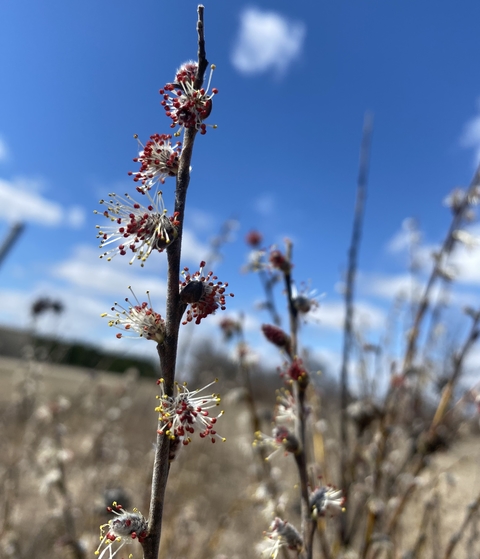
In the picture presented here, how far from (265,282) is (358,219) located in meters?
0.52

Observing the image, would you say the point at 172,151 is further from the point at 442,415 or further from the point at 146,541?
the point at 442,415

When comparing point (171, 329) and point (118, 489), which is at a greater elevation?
point (171, 329)

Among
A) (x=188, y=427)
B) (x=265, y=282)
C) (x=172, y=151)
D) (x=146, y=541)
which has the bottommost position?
(x=146, y=541)

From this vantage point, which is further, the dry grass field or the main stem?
the dry grass field

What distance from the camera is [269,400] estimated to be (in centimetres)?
976

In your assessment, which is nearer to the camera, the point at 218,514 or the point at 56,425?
the point at 56,425

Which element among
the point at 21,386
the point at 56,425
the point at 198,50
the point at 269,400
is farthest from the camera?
the point at 269,400

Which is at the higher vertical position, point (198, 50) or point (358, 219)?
point (358, 219)

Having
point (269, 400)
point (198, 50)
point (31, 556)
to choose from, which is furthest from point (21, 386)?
point (269, 400)

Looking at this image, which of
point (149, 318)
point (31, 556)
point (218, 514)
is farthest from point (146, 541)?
point (218, 514)

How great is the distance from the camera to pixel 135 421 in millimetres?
9086

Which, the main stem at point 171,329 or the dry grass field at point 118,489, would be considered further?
the dry grass field at point 118,489

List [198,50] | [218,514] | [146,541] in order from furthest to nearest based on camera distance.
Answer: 1. [218,514]
2. [198,50]
3. [146,541]

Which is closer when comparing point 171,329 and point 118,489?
point 171,329
